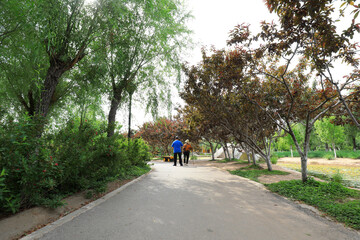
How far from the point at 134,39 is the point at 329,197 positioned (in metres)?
7.94

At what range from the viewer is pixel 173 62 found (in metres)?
10.1

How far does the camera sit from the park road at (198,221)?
2826mm

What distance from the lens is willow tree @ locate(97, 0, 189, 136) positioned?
20.0ft

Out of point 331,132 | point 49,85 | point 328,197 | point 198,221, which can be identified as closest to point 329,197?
point 328,197

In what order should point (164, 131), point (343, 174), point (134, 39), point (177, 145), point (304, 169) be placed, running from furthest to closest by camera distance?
point (164, 131) < point (177, 145) < point (343, 174) < point (134, 39) < point (304, 169)

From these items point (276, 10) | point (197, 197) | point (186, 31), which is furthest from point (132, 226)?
point (186, 31)

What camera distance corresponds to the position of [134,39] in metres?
7.64

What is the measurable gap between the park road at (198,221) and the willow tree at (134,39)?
3.43m

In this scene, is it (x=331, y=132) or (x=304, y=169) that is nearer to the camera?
(x=304, y=169)

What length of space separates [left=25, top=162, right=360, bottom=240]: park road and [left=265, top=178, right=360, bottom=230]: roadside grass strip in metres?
0.33

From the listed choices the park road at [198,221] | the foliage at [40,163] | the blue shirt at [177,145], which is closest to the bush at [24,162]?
the foliage at [40,163]

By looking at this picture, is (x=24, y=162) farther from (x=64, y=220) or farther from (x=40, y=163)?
(x=64, y=220)

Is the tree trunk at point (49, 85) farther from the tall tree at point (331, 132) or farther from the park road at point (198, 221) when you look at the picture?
the tall tree at point (331, 132)

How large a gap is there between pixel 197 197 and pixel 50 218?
3.18 meters
